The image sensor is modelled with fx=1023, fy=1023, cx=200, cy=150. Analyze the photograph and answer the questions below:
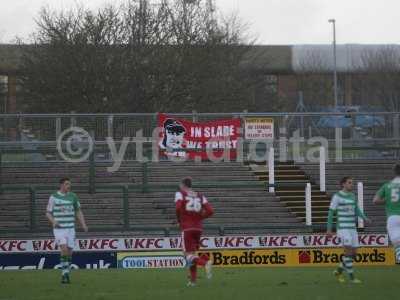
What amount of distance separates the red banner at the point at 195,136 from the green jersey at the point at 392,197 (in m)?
17.0

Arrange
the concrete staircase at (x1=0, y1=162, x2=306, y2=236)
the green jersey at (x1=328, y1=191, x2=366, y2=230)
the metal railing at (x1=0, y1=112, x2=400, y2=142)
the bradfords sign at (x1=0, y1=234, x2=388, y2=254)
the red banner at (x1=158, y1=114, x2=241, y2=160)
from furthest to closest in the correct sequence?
the metal railing at (x1=0, y1=112, x2=400, y2=142), the red banner at (x1=158, y1=114, x2=241, y2=160), the concrete staircase at (x1=0, y1=162, x2=306, y2=236), the bradfords sign at (x1=0, y1=234, x2=388, y2=254), the green jersey at (x1=328, y1=191, x2=366, y2=230)

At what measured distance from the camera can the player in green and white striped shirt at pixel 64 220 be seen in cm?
1939

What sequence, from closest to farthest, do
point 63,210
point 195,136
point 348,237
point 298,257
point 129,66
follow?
1. point 348,237
2. point 63,210
3. point 298,257
4. point 195,136
5. point 129,66

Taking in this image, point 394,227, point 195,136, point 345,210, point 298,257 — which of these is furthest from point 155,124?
point 394,227

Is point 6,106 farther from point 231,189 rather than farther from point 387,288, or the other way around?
point 387,288

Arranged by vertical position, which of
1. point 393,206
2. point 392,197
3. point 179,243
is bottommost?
point 179,243

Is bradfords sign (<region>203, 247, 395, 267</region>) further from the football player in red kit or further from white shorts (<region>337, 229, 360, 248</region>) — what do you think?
the football player in red kit

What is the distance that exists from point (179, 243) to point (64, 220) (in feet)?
29.8

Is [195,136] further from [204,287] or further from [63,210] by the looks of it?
[204,287]

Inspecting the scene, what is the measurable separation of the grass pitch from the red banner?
42.3ft

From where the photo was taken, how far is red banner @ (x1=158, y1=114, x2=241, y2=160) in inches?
1377

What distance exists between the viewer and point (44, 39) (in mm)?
47719

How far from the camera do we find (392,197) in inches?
711

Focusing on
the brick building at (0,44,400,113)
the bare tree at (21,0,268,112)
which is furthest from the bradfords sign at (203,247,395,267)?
the brick building at (0,44,400,113)
